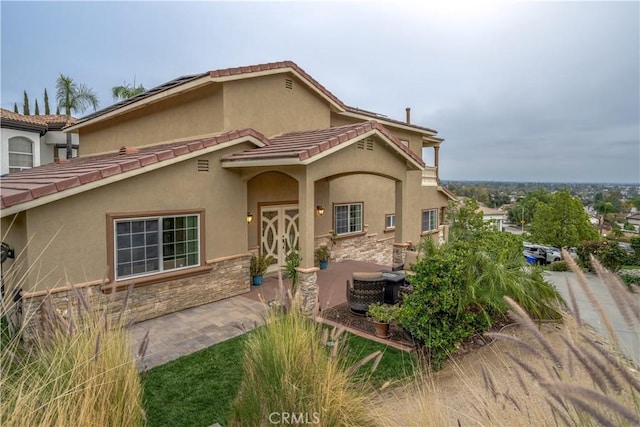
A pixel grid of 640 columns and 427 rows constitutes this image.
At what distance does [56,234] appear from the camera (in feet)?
25.9

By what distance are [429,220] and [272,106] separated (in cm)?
1456

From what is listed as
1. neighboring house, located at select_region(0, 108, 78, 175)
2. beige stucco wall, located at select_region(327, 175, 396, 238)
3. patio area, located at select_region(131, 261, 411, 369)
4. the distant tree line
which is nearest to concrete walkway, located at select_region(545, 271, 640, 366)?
patio area, located at select_region(131, 261, 411, 369)

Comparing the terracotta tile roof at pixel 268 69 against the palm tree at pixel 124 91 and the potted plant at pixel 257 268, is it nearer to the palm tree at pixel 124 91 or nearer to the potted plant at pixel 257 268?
the potted plant at pixel 257 268

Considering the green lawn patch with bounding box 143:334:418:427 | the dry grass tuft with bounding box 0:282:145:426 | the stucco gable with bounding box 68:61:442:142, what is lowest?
the green lawn patch with bounding box 143:334:418:427

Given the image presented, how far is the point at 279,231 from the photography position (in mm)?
14438

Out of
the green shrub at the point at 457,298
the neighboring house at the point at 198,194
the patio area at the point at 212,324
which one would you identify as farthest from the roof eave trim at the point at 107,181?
the green shrub at the point at 457,298

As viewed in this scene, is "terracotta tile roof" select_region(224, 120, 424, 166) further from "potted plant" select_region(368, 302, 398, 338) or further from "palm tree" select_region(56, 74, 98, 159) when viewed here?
"palm tree" select_region(56, 74, 98, 159)

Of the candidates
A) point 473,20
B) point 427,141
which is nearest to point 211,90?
point 473,20

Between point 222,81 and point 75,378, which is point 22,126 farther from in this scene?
point 75,378

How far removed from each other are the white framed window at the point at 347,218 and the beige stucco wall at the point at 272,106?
13.7 ft

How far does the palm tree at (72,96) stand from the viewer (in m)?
30.8

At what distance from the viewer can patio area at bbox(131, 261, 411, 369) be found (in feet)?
25.5

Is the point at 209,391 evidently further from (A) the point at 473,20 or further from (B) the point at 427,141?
(B) the point at 427,141
